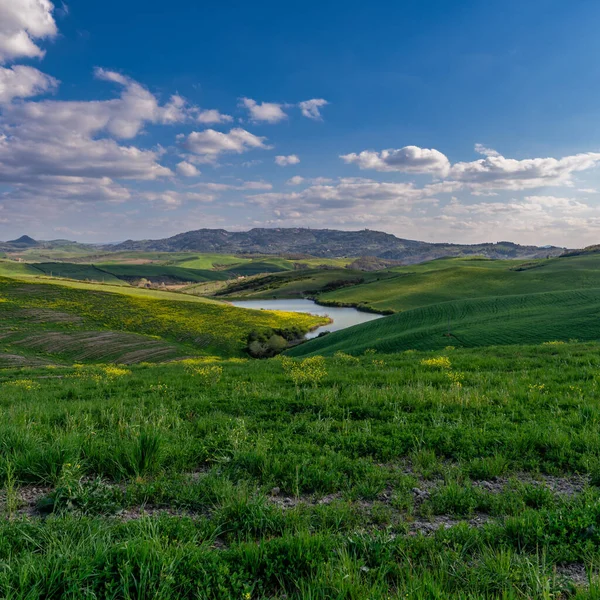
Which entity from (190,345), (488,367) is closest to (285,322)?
(190,345)

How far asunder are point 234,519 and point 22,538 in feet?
7.86

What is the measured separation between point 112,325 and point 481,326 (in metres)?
63.7

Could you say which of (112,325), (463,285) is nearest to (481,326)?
(112,325)

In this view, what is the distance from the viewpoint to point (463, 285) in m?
127

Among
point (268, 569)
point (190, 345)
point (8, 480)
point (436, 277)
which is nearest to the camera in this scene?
point (268, 569)

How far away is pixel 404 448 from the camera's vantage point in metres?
7.18

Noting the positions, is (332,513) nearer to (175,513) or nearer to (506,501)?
(175,513)

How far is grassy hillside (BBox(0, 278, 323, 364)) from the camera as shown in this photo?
48.9 m

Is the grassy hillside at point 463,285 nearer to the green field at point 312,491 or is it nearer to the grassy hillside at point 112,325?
the grassy hillside at point 112,325

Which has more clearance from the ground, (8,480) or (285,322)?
(8,480)

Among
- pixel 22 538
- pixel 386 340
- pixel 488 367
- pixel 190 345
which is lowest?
pixel 190 345

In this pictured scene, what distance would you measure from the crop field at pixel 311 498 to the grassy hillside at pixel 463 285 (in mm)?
104539

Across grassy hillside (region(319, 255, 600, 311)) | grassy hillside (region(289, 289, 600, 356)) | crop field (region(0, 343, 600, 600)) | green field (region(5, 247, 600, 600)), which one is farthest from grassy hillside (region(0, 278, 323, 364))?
grassy hillside (region(319, 255, 600, 311))

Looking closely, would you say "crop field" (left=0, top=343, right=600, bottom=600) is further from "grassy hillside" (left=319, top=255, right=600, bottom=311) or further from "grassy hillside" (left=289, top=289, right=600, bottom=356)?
"grassy hillside" (left=319, top=255, right=600, bottom=311)
